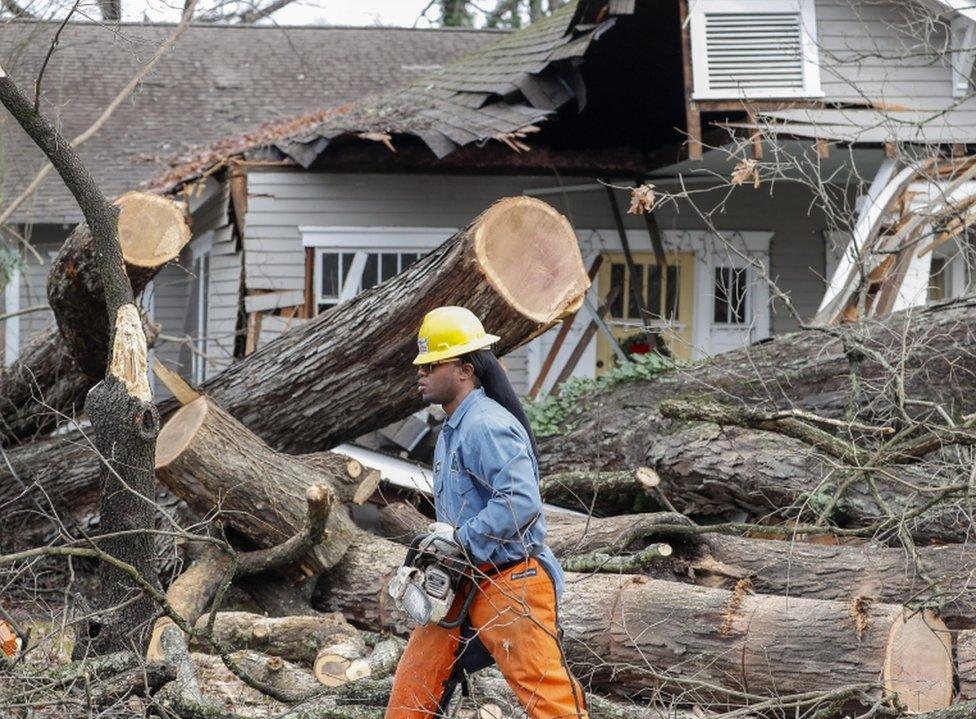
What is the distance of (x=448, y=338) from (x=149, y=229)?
276 cm

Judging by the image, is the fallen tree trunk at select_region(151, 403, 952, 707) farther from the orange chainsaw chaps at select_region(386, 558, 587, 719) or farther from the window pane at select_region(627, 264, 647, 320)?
the window pane at select_region(627, 264, 647, 320)

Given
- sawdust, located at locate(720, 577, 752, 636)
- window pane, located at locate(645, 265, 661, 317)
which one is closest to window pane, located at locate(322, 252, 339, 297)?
window pane, located at locate(645, 265, 661, 317)

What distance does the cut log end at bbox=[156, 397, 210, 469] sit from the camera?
22.1ft

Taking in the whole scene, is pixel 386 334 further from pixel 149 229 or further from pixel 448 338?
pixel 448 338

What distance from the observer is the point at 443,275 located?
21.8ft

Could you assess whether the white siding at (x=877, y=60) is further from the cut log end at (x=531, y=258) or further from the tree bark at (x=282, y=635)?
the tree bark at (x=282, y=635)

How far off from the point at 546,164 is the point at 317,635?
690cm

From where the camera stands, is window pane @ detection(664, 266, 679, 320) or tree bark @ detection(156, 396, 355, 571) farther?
window pane @ detection(664, 266, 679, 320)

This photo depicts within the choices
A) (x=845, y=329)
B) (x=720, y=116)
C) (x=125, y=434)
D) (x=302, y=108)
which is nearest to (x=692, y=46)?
(x=720, y=116)

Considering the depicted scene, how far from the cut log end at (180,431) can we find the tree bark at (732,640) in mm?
2185

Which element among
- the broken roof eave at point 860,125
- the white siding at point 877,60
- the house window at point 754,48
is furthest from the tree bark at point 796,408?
the white siding at point 877,60

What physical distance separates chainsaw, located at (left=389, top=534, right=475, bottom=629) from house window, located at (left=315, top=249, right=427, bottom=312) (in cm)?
806

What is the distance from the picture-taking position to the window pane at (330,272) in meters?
12.7

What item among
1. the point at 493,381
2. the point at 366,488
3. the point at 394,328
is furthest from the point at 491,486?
the point at 366,488
